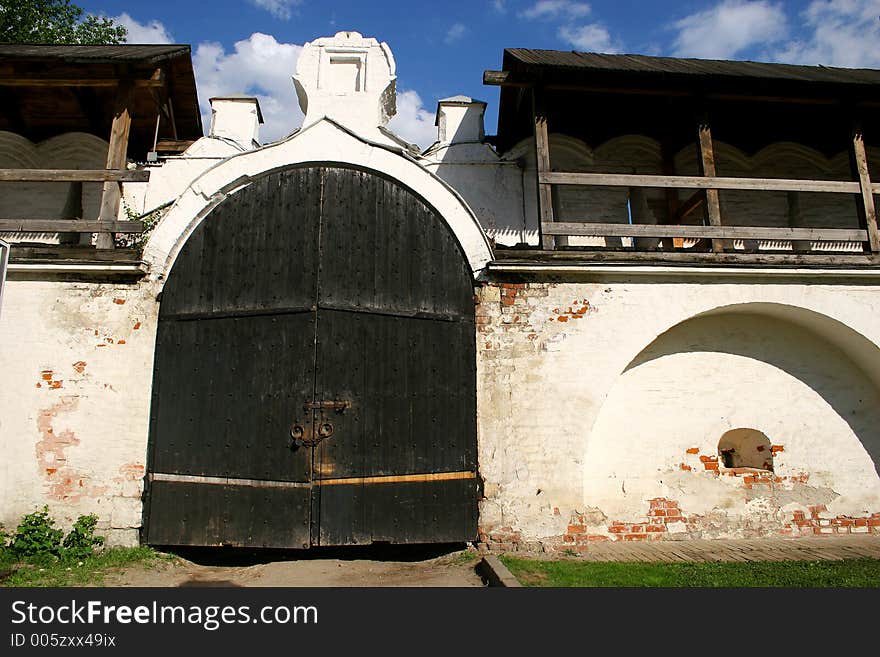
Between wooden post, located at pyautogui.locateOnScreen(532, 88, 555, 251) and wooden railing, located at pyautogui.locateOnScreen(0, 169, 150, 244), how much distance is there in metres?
5.10

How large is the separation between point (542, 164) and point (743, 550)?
212 inches

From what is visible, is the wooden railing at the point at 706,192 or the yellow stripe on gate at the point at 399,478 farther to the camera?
the wooden railing at the point at 706,192

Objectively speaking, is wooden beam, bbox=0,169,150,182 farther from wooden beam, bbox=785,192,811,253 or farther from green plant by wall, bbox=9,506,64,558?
wooden beam, bbox=785,192,811,253

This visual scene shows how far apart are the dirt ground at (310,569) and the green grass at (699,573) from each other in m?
0.67

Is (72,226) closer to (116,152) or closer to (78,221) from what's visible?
(78,221)

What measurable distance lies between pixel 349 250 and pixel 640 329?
374 cm

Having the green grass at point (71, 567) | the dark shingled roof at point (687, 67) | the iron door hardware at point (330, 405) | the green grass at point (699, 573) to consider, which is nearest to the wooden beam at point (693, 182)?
the dark shingled roof at point (687, 67)

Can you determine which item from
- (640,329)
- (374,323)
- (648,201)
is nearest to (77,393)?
(374,323)

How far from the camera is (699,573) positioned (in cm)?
588

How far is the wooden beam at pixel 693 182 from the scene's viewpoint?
7.86m

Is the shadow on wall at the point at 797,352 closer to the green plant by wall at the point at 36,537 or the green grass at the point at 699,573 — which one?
the green grass at the point at 699,573

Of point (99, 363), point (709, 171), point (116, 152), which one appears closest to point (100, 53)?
point (116, 152)

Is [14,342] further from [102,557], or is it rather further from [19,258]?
[102,557]

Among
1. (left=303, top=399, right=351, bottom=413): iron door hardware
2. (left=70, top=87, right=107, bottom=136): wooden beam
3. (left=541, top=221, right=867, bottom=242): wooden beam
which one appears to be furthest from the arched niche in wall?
(left=70, top=87, right=107, bottom=136): wooden beam
